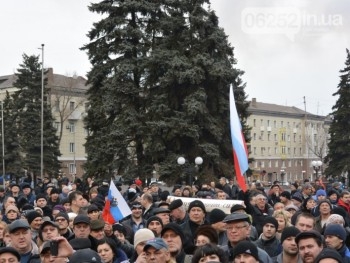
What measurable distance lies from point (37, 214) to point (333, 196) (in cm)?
678

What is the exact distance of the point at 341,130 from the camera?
43.1m

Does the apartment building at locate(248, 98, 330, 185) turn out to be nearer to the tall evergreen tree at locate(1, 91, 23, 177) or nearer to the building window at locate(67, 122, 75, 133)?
the building window at locate(67, 122, 75, 133)

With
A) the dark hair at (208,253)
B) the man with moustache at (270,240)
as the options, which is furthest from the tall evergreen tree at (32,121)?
the dark hair at (208,253)

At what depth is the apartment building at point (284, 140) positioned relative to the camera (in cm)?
9212

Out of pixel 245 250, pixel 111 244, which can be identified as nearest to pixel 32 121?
pixel 111 244

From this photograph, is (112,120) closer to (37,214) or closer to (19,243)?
(37,214)

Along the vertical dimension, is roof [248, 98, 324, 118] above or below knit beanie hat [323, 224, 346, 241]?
above

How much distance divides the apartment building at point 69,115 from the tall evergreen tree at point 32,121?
18512 millimetres

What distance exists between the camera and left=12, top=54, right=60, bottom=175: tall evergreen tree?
44531mm

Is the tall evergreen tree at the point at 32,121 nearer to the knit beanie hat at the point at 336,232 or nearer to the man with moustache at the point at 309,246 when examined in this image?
the knit beanie hat at the point at 336,232

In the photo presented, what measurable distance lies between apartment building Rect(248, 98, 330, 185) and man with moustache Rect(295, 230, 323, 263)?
84016 mm

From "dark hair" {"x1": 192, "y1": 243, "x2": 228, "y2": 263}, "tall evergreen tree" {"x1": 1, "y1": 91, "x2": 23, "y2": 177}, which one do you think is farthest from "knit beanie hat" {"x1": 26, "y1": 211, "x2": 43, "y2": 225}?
"tall evergreen tree" {"x1": 1, "y1": 91, "x2": 23, "y2": 177}

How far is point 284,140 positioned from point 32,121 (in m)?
61.0

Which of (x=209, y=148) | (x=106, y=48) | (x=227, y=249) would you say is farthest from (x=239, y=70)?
(x=227, y=249)
